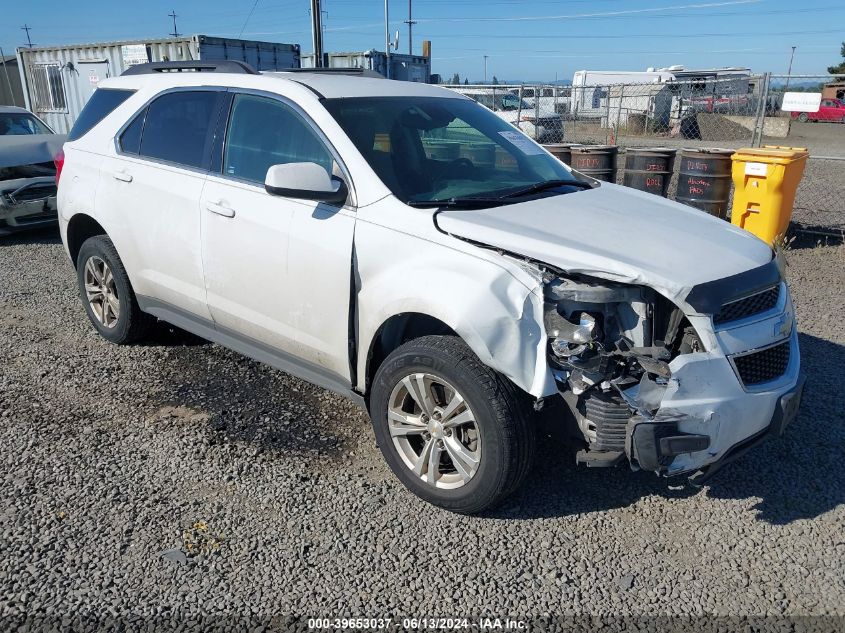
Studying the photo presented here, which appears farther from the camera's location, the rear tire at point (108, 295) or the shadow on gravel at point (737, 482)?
the rear tire at point (108, 295)

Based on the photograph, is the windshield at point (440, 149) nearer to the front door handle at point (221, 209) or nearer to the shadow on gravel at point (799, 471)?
the front door handle at point (221, 209)

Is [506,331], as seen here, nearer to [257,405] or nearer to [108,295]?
[257,405]

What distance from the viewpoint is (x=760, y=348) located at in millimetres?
2932

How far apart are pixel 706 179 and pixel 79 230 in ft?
22.2

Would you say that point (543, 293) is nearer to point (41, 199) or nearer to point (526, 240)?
point (526, 240)

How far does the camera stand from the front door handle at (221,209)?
3.79 m

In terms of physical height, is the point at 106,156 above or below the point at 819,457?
above

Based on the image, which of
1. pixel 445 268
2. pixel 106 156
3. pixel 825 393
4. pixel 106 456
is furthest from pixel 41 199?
pixel 825 393

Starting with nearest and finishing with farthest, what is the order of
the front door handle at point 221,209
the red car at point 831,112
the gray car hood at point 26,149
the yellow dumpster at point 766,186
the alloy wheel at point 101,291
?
the front door handle at point 221,209 → the alloy wheel at point 101,291 → the yellow dumpster at point 766,186 → the gray car hood at point 26,149 → the red car at point 831,112

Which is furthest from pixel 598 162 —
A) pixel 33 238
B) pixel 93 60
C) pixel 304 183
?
pixel 93 60

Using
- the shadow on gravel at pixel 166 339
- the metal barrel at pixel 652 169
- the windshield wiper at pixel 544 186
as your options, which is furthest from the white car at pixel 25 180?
the metal barrel at pixel 652 169

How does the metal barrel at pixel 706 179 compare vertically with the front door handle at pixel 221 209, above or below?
below

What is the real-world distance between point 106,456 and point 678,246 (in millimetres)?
3146

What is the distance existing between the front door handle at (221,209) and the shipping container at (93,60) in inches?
478
